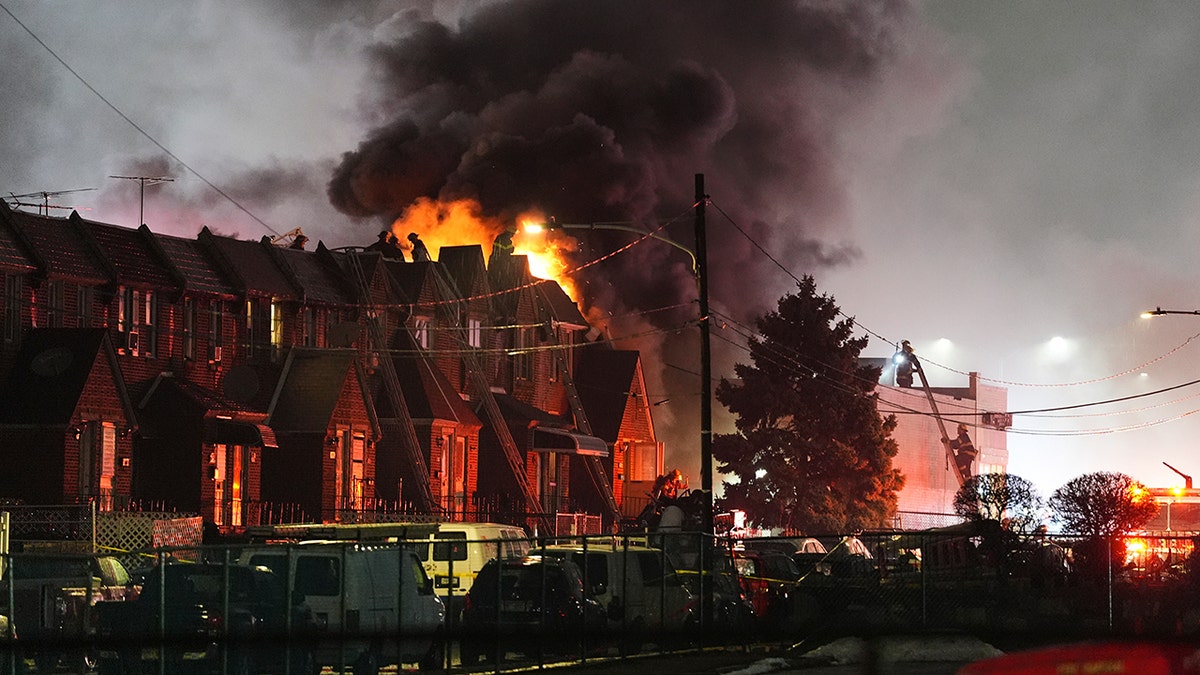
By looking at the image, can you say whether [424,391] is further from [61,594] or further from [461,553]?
[61,594]

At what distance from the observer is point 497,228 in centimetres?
7456

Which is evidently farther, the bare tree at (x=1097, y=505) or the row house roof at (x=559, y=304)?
the row house roof at (x=559, y=304)

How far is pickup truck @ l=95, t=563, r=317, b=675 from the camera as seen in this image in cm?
1766

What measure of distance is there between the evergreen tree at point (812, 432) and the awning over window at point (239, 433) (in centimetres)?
2318

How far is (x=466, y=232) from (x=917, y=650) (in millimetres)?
52156

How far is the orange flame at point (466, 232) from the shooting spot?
71.4 m

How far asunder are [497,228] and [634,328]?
1043 cm

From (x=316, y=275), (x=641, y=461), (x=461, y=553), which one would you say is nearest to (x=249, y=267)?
(x=316, y=275)

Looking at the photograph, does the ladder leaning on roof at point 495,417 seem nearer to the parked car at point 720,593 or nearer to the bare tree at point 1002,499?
the bare tree at point 1002,499

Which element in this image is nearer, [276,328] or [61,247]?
[61,247]

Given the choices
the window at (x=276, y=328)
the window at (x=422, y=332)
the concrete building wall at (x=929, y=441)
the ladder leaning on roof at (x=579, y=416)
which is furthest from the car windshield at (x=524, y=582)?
the concrete building wall at (x=929, y=441)

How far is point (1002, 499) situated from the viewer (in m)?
41.7

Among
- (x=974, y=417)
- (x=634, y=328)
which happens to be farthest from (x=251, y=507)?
(x=974, y=417)

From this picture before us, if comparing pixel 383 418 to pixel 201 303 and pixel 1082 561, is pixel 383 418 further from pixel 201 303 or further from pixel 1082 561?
pixel 1082 561
